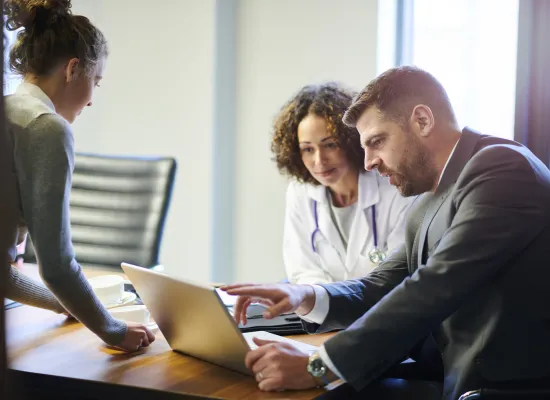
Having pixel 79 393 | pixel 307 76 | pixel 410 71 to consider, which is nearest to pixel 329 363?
pixel 79 393

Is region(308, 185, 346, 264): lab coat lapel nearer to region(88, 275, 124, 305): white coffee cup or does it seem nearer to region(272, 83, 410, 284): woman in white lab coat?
region(272, 83, 410, 284): woman in white lab coat

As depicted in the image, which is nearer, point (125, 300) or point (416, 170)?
point (416, 170)

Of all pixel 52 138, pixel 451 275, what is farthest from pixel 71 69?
pixel 451 275

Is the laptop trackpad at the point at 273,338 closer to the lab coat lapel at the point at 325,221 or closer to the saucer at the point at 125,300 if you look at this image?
the saucer at the point at 125,300

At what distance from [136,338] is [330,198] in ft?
3.98

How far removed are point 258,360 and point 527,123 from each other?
2.00 m

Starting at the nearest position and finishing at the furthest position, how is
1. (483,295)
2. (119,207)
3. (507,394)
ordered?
(507,394), (483,295), (119,207)

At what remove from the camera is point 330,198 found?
257 cm

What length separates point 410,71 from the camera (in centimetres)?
165

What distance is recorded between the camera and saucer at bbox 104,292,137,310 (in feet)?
5.92

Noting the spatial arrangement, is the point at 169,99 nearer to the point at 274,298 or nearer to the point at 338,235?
the point at 338,235

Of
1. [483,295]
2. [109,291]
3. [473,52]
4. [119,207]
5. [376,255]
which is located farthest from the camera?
[473,52]

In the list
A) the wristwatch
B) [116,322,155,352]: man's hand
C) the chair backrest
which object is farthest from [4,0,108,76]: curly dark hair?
the chair backrest

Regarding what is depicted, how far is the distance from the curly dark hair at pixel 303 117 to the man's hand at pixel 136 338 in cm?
115
